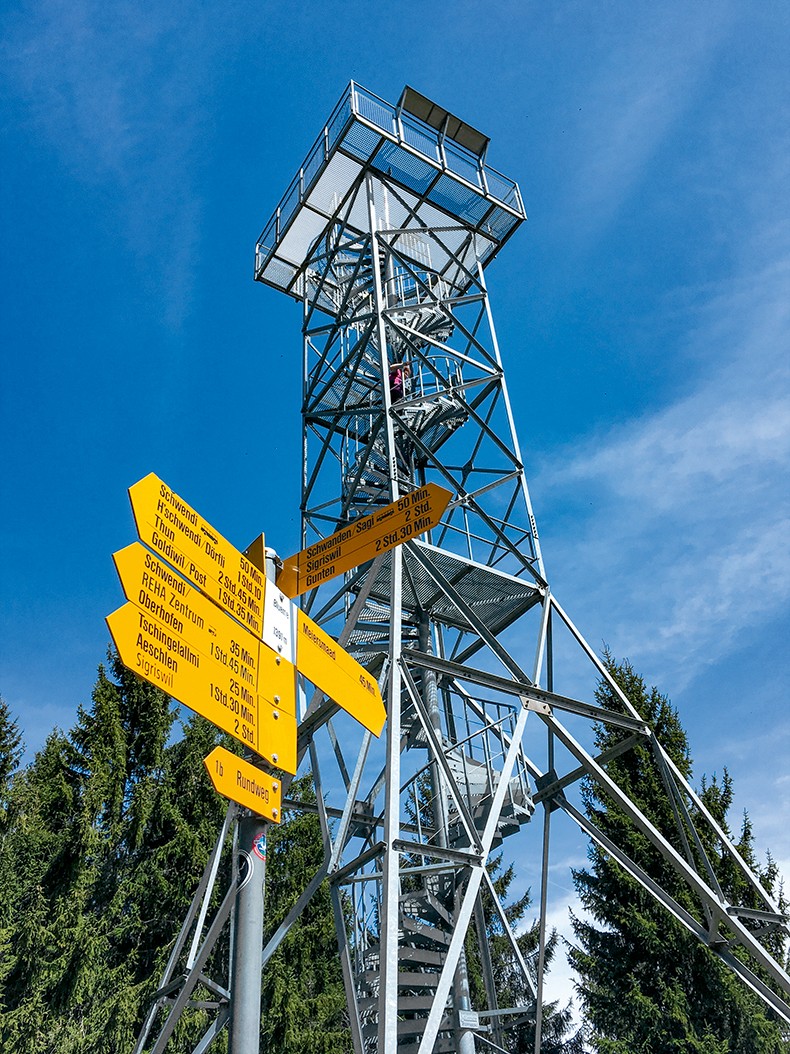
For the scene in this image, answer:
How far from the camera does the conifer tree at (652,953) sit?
1337cm

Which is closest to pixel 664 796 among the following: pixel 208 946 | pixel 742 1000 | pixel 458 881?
pixel 742 1000

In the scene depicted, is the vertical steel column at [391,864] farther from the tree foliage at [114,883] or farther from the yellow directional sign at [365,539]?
the tree foliage at [114,883]

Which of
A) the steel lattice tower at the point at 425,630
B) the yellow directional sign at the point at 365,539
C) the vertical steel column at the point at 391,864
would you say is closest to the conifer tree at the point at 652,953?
the steel lattice tower at the point at 425,630

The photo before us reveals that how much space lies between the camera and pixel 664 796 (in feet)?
50.0

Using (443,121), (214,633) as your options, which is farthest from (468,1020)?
(443,121)

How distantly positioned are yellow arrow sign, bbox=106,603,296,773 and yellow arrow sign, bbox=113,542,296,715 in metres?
0.03

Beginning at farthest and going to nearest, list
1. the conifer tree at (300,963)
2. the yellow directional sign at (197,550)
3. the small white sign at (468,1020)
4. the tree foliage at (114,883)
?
1. the conifer tree at (300,963)
2. the tree foliage at (114,883)
3. the small white sign at (468,1020)
4. the yellow directional sign at (197,550)

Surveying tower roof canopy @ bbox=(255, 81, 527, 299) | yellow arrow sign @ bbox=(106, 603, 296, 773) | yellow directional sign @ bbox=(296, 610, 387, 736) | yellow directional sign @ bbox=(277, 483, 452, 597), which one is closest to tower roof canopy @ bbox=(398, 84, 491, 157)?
tower roof canopy @ bbox=(255, 81, 527, 299)

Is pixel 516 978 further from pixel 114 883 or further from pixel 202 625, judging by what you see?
pixel 202 625

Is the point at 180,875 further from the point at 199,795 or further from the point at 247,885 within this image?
the point at 247,885

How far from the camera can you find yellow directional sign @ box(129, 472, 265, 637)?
368 cm

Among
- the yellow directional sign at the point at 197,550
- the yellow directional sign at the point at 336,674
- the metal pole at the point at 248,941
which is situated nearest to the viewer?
the metal pole at the point at 248,941

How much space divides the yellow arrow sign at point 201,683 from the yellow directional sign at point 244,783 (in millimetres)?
86

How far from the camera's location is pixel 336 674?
4.62 meters
